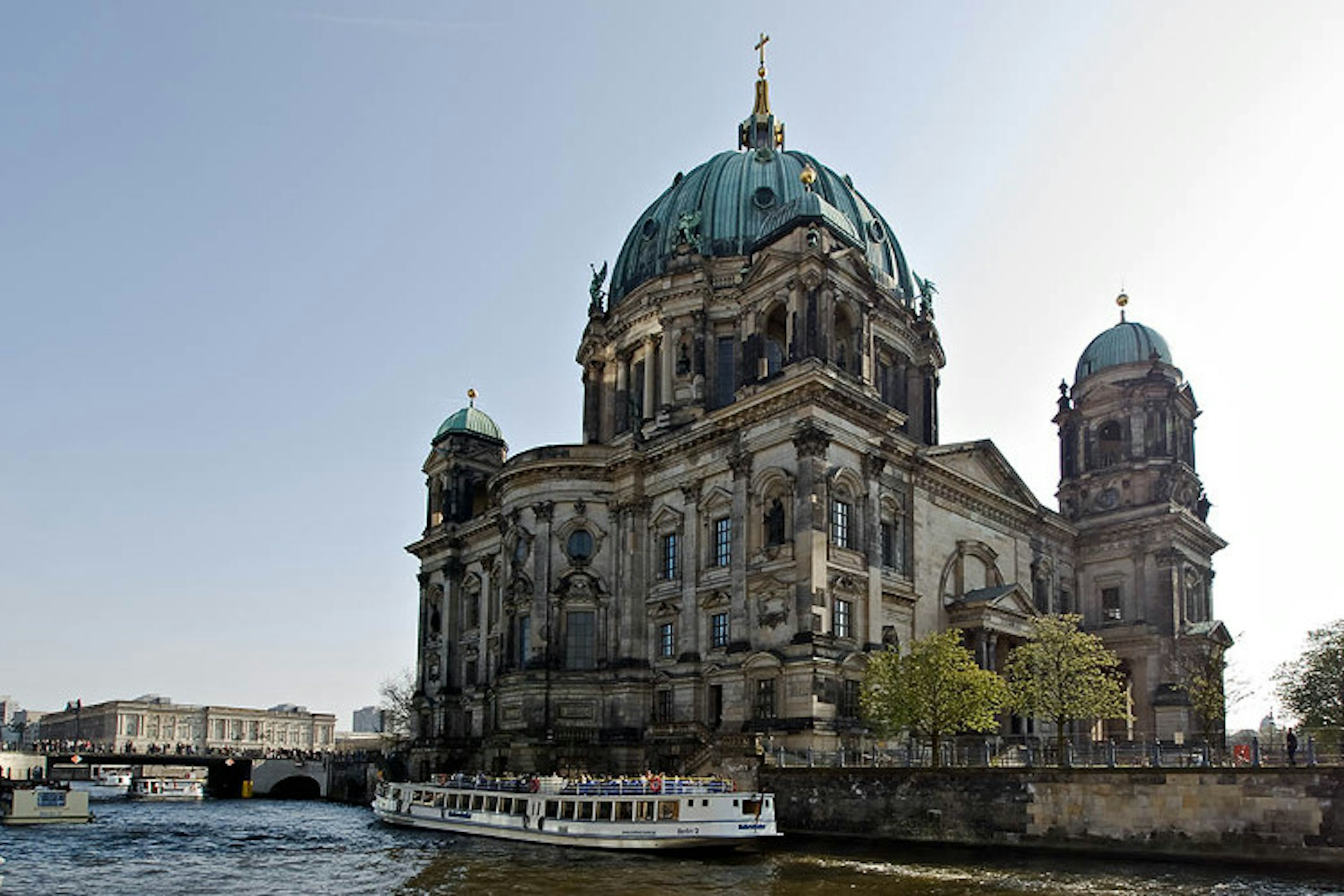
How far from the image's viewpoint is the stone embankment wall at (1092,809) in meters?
35.7

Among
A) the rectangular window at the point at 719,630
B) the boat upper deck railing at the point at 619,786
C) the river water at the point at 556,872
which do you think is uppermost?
the rectangular window at the point at 719,630

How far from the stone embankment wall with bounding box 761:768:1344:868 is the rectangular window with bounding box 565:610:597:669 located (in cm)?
1949

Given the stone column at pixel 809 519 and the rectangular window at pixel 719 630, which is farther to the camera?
the rectangular window at pixel 719 630

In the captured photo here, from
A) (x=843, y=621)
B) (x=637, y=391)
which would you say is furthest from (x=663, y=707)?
(x=637, y=391)

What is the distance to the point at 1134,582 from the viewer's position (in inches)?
2911

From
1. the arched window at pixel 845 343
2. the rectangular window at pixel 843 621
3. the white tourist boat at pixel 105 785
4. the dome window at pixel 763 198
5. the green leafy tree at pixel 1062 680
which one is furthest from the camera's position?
the white tourist boat at pixel 105 785

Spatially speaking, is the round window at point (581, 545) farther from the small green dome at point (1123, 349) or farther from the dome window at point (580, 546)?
the small green dome at point (1123, 349)

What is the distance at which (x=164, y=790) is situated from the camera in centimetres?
9812

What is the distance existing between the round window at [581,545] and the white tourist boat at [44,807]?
95.5 feet

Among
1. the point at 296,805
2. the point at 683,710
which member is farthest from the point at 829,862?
the point at 296,805

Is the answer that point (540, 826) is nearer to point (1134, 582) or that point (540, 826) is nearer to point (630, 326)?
point (630, 326)

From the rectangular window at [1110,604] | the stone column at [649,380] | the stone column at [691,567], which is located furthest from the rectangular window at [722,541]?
the rectangular window at [1110,604]

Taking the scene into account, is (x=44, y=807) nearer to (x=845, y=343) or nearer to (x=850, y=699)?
(x=850, y=699)

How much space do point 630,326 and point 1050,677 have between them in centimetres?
3371
